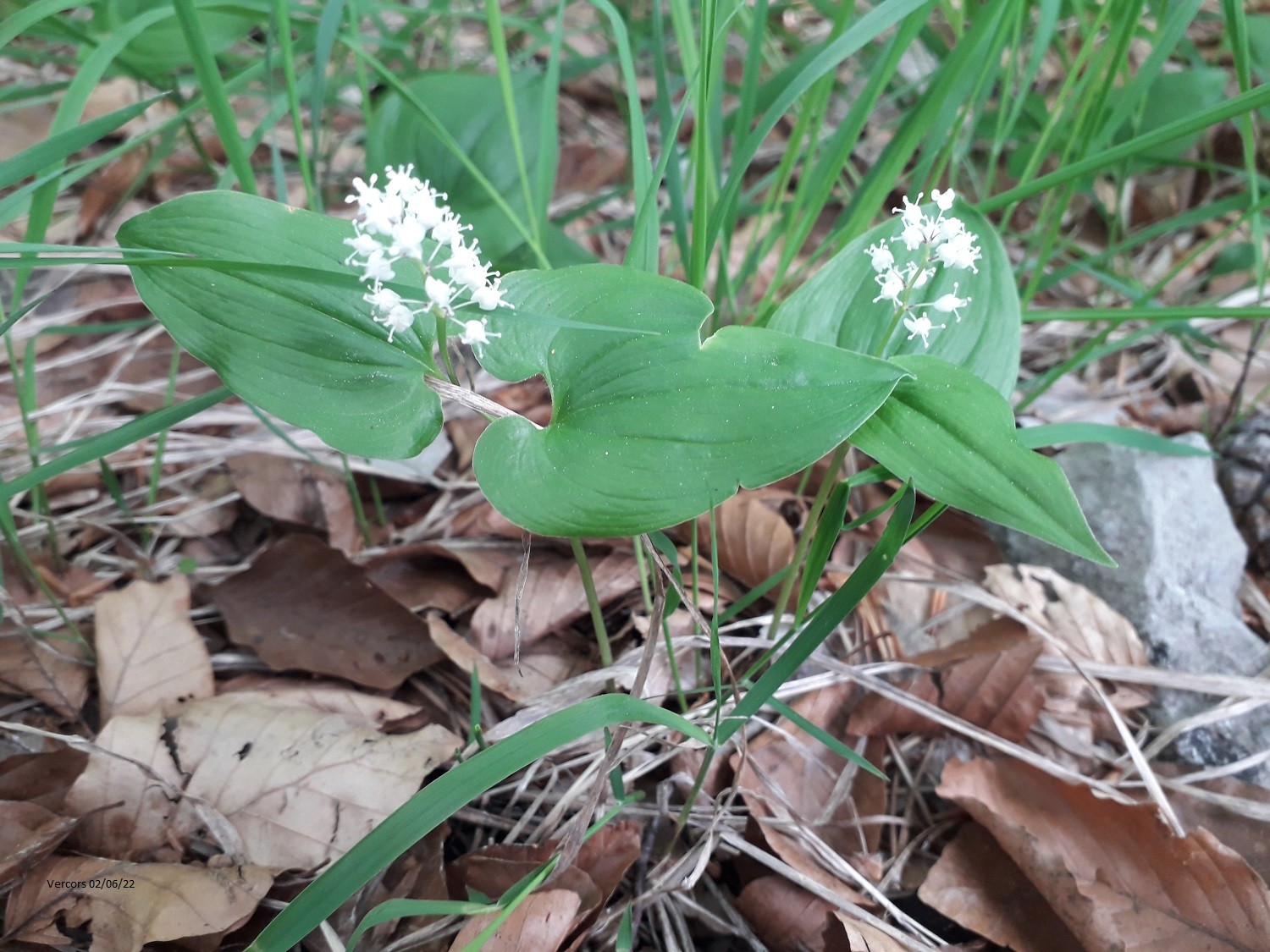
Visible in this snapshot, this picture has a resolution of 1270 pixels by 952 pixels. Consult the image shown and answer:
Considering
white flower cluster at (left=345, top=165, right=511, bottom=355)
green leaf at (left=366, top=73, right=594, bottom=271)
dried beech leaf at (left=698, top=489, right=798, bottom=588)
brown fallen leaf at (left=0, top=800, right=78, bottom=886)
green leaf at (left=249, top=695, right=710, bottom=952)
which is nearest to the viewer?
green leaf at (left=249, top=695, right=710, bottom=952)

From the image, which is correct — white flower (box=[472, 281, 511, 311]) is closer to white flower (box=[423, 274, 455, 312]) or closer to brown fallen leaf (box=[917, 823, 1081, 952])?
white flower (box=[423, 274, 455, 312])

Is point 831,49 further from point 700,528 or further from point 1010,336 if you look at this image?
point 700,528

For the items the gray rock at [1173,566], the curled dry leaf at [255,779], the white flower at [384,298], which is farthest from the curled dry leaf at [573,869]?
the gray rock at [1173,566]

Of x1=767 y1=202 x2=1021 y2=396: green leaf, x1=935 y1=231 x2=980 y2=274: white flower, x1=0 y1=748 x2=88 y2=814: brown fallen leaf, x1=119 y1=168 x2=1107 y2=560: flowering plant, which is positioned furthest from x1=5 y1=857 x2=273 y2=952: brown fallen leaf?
x1=935 y1=231 x2=980 y2=274: white flower

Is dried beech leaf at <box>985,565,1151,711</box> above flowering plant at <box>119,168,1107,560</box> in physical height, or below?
below

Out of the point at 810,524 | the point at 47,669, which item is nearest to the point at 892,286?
the point at 810,524

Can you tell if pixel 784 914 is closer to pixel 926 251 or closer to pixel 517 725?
pixel 517 725
